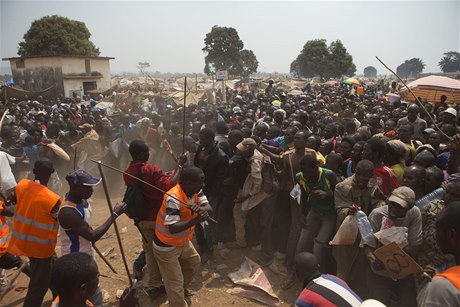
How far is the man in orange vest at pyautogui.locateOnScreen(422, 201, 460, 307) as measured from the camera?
154 cm

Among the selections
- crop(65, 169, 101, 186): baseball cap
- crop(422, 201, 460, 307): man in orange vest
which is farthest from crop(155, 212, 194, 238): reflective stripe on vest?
crop(422, 201, 460, 307): man in orange vest

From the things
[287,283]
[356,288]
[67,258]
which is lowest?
[287,283]

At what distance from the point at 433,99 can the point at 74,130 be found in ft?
42.3

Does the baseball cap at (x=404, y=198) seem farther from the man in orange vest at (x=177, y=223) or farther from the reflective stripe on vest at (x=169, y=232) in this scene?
the reflective stripe on vest at (x=169, y=232)

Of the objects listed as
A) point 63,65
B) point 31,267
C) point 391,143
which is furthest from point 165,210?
point 63,65

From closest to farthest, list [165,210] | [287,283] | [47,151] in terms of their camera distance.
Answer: [165,210], [287,283], [47,151]

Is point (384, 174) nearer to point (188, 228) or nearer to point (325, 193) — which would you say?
point (325, 193)

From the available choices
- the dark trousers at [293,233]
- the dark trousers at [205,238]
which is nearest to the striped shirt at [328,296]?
the dark trousers at [293,233]

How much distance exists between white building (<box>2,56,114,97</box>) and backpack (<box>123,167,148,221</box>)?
2680 centimetres

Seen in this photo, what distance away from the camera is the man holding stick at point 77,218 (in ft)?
10.0

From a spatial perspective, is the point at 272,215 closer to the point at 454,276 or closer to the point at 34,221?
the point at 34,221

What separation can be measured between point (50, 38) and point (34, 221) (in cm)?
3976

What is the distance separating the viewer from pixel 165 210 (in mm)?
3393

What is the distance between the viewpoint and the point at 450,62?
91.6 m
